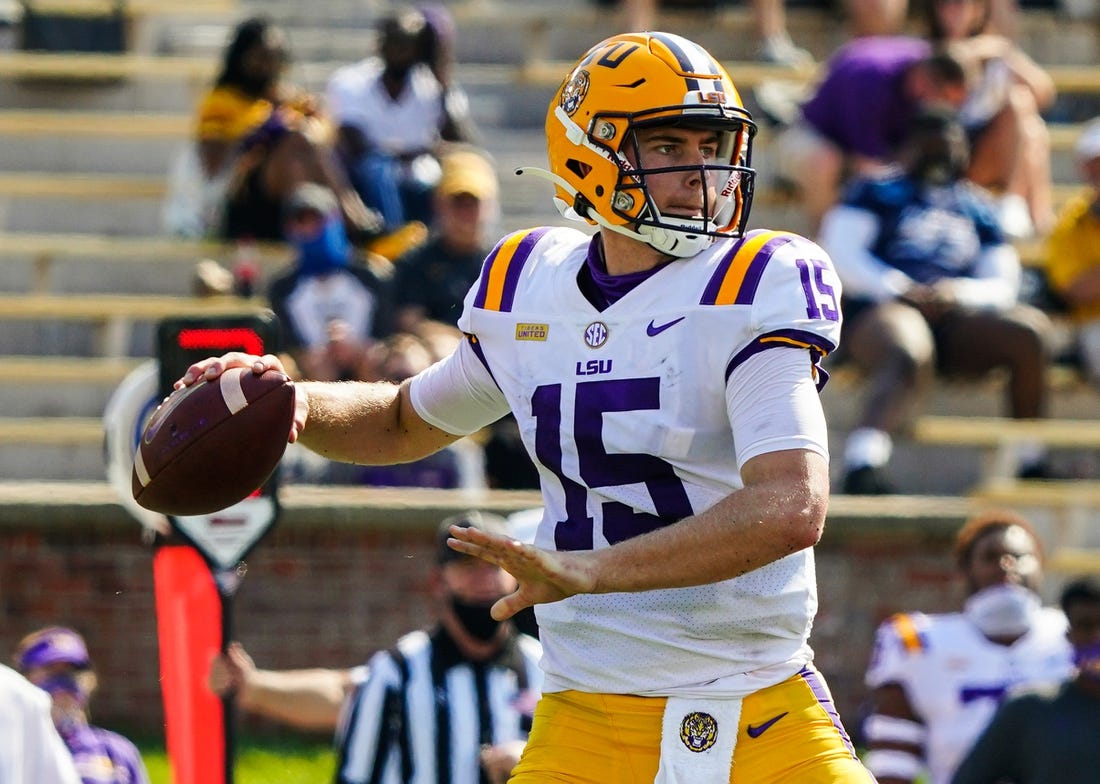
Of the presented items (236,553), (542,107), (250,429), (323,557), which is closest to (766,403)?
(250,429)

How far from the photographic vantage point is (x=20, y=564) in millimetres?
8117

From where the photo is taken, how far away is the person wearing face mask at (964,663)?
6.89 meters

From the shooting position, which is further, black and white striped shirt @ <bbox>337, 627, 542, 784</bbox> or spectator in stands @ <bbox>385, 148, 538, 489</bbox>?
spectator in stands @ <bbox>385, 148, 538, 489</bbox>

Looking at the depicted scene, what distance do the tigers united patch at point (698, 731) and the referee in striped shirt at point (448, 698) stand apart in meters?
2.18

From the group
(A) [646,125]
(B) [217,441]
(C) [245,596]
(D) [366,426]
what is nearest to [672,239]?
(A) [646,125]

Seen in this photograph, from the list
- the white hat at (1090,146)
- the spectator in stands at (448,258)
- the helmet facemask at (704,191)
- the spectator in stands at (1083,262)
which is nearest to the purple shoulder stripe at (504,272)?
the helmet facemask at (704,191)

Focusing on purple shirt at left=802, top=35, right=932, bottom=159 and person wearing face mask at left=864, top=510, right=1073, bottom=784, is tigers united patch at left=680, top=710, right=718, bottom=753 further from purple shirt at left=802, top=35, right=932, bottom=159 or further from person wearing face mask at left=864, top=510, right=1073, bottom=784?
purple shirt at left=802, top=35, right=932, bottom=159

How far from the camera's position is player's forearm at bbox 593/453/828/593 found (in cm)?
344

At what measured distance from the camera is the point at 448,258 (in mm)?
8852

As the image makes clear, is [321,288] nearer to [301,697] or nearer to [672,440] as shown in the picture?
[301,697]

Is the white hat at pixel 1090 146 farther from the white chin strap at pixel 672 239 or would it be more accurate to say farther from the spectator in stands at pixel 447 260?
the white chin strap at pixel 672 239

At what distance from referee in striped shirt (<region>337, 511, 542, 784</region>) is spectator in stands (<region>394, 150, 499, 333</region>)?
2764 mm

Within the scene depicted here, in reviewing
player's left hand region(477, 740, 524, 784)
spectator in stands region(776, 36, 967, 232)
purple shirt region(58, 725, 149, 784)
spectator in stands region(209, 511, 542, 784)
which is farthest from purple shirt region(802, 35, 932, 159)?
purple shirt region(58, 725, 149, 784)

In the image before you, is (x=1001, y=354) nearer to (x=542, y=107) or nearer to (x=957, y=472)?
(x=957, y=472)
